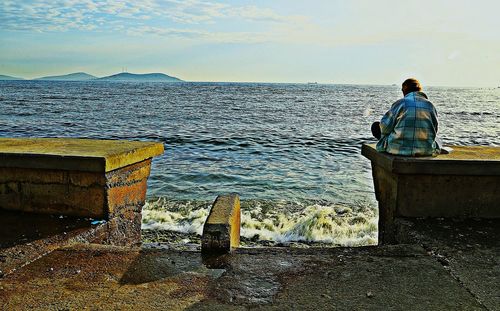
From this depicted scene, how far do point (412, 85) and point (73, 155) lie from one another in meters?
Answer: 3.64

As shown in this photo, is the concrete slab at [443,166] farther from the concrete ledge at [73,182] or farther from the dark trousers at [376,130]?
the concrete ledge at [73,182]

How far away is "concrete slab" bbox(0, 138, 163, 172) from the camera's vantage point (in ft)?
13.7

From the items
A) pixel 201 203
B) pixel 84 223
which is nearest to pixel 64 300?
pixel 84 223

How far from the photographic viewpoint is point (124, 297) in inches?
114

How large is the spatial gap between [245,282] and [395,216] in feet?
6.66

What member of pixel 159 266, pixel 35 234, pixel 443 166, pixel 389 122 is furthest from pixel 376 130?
pixel 35 234

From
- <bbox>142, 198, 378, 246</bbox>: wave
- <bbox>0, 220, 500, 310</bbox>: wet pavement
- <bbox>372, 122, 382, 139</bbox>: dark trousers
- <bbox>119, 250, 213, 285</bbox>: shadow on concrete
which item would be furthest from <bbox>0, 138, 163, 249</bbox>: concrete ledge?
<bbox>142, 198, 378, 246</bbox>: wave

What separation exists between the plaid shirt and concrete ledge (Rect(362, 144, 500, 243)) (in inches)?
7.0

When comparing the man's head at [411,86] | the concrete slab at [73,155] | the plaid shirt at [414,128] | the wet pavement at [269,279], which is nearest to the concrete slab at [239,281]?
the wet pavement at [269,279]

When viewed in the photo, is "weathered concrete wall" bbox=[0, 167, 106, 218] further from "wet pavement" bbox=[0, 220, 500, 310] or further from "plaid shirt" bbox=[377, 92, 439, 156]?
"plaid shirt" bbox=[377, 92, 439, 156]

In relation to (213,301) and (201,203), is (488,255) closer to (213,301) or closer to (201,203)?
(213,301)

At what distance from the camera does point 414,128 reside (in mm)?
4562

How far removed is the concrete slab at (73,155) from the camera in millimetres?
4176

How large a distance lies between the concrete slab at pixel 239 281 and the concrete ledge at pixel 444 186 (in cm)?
78
